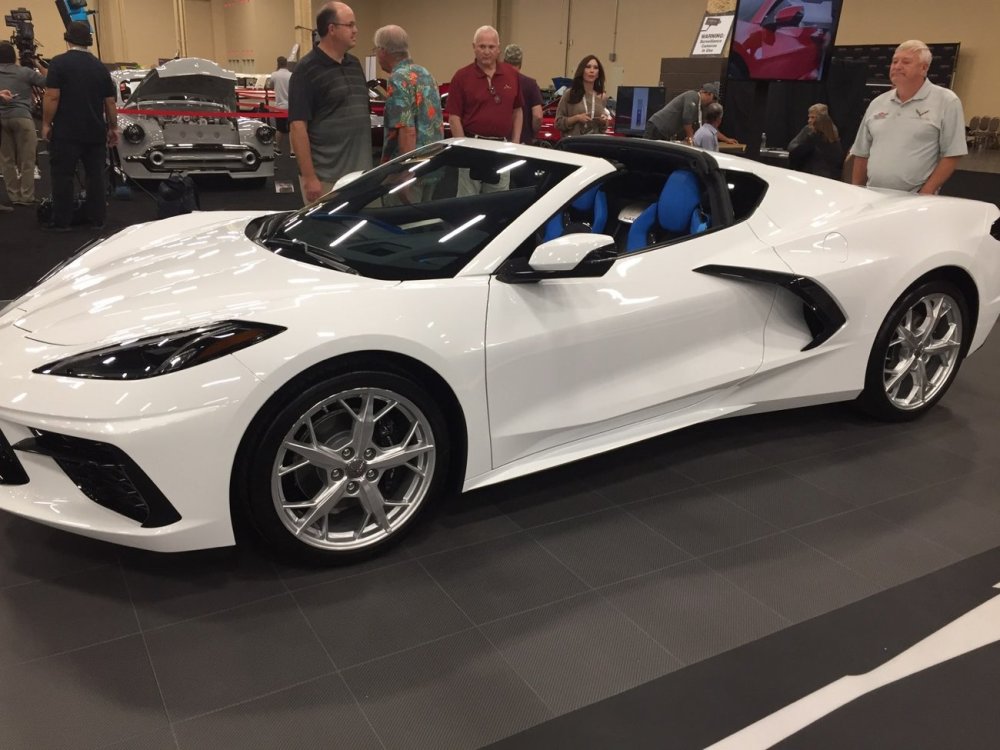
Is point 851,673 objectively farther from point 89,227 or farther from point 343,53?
point 89,227

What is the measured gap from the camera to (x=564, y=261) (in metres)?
2.44

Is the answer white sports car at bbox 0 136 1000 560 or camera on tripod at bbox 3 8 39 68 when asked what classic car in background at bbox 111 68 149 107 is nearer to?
camera on tripod at bbox 3 8 39 68

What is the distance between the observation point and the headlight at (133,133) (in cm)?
805

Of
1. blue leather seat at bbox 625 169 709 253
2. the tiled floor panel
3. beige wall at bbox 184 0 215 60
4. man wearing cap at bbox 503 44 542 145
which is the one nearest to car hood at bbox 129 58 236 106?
man wearing cap at bbox 503 44 542 145

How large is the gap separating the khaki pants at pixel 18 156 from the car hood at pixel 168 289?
5.42m

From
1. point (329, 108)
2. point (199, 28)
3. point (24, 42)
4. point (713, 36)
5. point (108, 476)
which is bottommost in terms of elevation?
point (108, 476)

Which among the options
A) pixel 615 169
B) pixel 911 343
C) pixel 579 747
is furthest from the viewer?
pixel 911 343

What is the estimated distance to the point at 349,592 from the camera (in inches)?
92.4

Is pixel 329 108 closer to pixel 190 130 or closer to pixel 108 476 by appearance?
pixel 108 476

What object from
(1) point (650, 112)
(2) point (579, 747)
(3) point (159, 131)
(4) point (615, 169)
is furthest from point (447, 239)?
(1) point (650, 112)

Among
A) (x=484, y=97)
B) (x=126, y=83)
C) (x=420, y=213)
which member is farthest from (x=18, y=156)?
(x=420, y=213)

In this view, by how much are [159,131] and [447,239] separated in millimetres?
6814

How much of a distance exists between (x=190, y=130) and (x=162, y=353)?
7208 millimetres

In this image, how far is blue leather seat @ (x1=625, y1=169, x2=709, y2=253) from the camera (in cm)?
314
